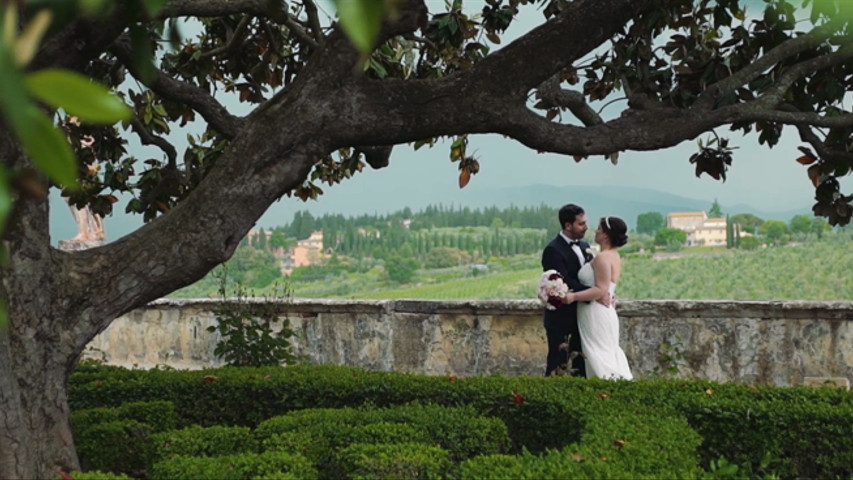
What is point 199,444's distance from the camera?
4797mm

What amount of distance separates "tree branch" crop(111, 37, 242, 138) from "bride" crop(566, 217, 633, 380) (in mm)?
2743

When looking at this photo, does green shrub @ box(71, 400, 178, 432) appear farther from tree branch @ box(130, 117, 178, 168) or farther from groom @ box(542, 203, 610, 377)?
groom @ box(542, 203, 610, 377)

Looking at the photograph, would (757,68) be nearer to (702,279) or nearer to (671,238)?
(702,279)

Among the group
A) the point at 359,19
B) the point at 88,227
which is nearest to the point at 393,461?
the point at 359,19

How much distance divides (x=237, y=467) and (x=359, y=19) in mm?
3447

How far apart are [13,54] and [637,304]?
8.40 m

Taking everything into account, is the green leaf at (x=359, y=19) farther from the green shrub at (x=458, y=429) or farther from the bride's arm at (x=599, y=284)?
the bride's arm at (x=599, y=284)

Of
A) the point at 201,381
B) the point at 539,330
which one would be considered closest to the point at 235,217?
the point at 201,381

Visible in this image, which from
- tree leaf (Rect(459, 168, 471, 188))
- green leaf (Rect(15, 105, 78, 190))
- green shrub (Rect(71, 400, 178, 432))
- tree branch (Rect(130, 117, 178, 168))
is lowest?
green shrub (Rect(71, 400, 178, 432))

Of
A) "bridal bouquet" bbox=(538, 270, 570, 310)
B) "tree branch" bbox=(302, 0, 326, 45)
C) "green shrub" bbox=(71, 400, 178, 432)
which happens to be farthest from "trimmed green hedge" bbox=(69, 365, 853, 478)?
"tree branch" bbox=(302, 0, 326, 45)

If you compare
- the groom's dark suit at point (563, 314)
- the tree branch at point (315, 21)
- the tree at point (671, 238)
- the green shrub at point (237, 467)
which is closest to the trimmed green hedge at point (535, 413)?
the green shrub at point (237, 467)

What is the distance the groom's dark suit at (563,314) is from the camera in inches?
295

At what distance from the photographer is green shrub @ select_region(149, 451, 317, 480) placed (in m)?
4.12

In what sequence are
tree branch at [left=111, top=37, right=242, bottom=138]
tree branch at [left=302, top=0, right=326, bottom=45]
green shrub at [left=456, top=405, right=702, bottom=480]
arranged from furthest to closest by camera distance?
1. tree branch at [left=302, top=0, right=326, bottom=45]
2. tree branch at [left=111, top=37, right=242, bottom=138]
3. green shrub at [left=456, top=405, right=702, bottom=480]
